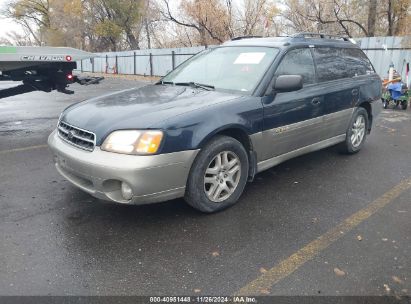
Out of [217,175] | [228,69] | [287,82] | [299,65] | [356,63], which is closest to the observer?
[217,175]

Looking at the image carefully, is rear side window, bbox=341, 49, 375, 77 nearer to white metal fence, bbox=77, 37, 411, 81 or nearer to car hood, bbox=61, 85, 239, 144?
car hood, bbox=61, 85, 239, 144

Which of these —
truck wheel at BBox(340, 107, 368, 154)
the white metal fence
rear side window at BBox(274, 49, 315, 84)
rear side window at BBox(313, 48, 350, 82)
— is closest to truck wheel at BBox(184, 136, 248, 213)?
rear side window at BBox(274, 49, 315, 84)

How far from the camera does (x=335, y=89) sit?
5.01 meters

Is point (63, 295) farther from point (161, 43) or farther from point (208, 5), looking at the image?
point (161, 43)

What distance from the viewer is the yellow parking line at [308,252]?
104 inches

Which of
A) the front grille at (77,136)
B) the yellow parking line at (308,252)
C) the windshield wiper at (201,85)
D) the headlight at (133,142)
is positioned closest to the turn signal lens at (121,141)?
the headlight at (133,142)

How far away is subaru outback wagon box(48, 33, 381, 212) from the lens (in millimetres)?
3242

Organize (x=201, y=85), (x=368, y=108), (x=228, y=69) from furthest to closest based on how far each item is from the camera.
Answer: (x=368, y=108) → (x=228, y=69) → (x=201, y=85)

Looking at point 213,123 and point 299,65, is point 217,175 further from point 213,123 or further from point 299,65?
point 299,65

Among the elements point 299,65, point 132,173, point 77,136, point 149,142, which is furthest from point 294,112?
point 77,136

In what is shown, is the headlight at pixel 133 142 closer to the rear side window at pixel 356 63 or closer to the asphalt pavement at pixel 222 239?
the asphalt pavement at pixel 222 239

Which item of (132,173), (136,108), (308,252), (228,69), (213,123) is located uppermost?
(228,69)

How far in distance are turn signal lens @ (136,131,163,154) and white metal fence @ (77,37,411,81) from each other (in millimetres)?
4966

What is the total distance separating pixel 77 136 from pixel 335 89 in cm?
333
